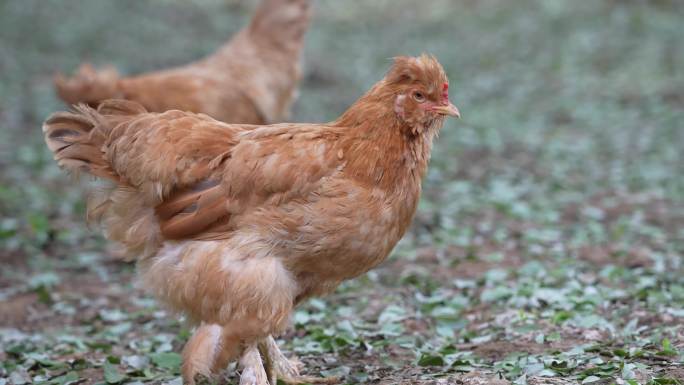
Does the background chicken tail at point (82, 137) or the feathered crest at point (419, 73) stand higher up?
the feathered crest at point (419, 73)

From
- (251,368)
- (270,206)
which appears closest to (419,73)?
(270,206)

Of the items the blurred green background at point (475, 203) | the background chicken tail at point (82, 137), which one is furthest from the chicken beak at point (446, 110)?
the background chicken tail at point (82, 137)

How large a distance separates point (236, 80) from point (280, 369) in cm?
409

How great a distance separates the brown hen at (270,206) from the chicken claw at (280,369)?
41 cm

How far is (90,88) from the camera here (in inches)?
289

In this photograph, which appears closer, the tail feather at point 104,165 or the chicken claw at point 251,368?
the chicken claw at point 251,368

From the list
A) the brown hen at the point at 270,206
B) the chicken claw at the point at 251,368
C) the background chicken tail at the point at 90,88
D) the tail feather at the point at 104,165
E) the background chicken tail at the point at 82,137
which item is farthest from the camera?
the background chicken tail at the point at 90,88

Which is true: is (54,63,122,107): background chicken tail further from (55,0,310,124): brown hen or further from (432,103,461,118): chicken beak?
(432,103,461,118): chicken beak

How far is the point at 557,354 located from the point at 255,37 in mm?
5526

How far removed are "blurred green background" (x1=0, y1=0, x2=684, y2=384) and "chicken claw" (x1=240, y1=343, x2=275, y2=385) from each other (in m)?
0.69

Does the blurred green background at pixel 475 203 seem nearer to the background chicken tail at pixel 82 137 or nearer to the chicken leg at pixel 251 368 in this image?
the background chicken tail at pixel 82 137

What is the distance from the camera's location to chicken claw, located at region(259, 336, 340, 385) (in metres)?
4.70

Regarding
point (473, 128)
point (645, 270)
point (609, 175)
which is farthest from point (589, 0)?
point (645, 270)

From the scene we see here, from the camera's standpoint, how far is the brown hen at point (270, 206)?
414 cm
